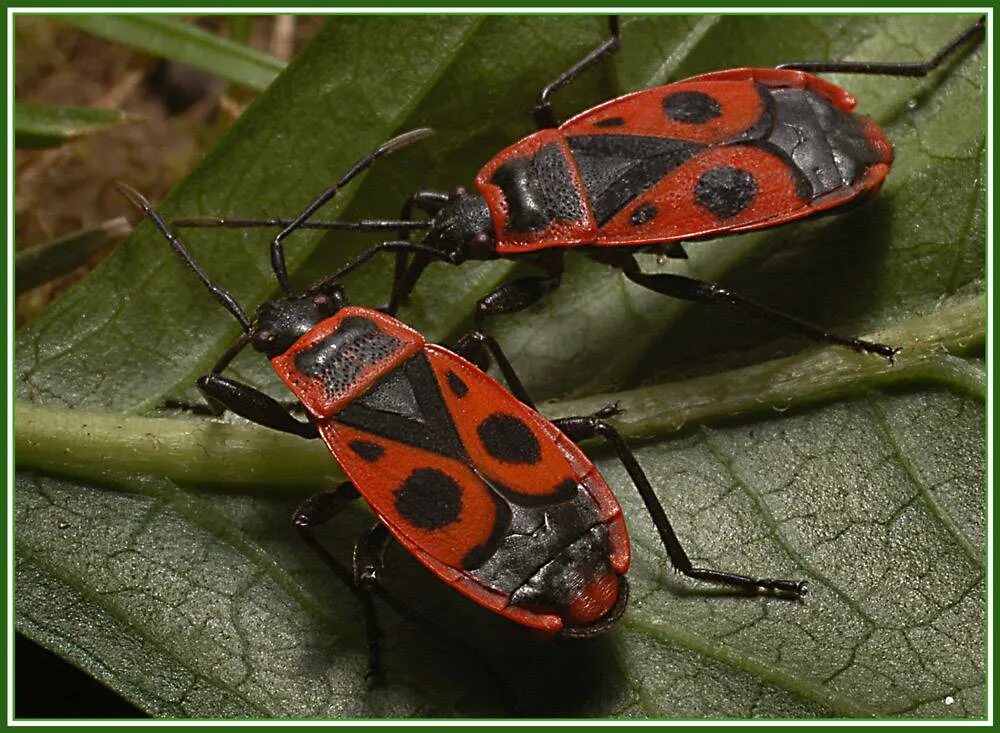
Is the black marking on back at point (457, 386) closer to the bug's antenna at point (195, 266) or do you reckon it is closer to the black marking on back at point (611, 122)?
the bug's antenna at point (195, 266)

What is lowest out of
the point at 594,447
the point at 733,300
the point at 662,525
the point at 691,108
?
the point at 662,525

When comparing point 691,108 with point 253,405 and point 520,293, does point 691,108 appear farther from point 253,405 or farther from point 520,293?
point 253,405

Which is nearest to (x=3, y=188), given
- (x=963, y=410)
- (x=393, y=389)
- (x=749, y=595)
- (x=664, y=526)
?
(x=393, y=389)

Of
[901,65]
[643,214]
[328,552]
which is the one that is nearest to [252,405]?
[328,552]

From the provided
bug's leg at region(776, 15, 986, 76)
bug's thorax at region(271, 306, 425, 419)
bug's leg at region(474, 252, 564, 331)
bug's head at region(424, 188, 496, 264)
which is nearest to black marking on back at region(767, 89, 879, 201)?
bug's leg at region(776, 15, 986, 76)

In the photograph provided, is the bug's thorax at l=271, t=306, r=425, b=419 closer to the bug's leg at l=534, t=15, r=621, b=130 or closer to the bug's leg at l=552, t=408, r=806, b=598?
the bug's leg at l=552, t=408, r=806, b=598

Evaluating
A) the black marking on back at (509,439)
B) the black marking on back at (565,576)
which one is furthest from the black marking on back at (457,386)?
the black marking on back at (565,576)

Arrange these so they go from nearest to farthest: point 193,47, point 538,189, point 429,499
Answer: point 429,499 < point 538,189 < point 193,47
